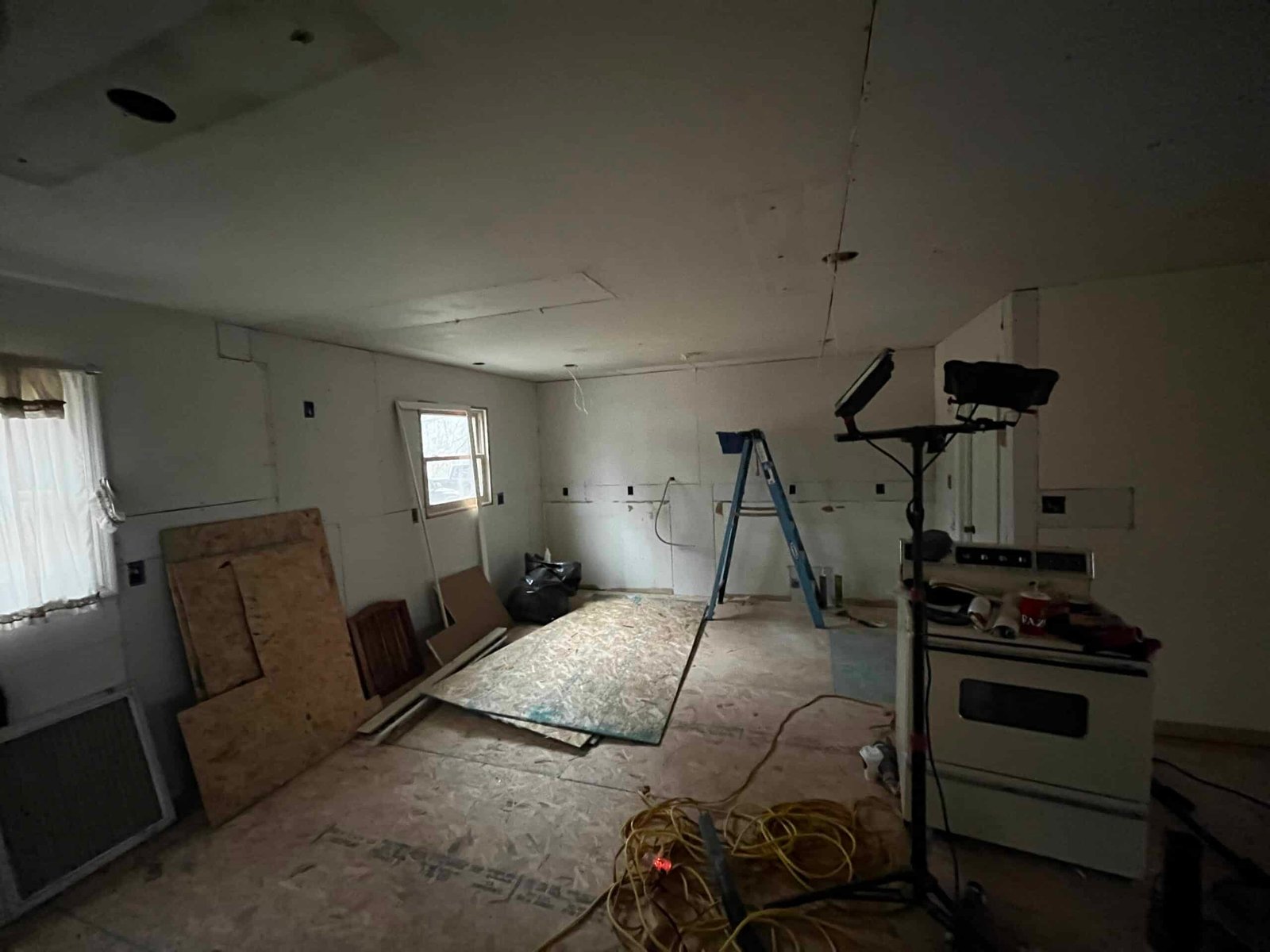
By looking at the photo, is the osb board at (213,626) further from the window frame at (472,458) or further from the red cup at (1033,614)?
the red cup at (1033,614)

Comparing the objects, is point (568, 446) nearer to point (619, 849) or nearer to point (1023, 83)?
point (619, 849)

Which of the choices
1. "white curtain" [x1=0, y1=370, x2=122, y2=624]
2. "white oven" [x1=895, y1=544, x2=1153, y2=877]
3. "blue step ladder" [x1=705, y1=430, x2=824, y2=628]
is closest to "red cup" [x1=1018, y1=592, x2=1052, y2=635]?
"white oven" [x1=895, y1=544, x2=1153, y2=877]

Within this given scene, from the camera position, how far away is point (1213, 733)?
2.28m

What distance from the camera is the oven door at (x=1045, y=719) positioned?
60.0 inches

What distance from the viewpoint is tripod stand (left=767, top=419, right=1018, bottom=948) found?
136 centimetres

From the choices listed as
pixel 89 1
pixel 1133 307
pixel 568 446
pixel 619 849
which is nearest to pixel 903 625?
pixel 619 849

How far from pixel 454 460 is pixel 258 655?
217cm

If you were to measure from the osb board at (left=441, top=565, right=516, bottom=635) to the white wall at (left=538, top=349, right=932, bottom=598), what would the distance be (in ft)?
4.07

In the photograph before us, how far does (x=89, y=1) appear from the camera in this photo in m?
0.73

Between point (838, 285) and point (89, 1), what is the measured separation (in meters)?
2.53

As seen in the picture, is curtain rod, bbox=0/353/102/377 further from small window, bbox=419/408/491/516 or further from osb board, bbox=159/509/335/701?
small window, bbox=419/408/491/516

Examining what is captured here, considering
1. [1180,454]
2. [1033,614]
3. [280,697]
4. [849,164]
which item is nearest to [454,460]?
[280,697]

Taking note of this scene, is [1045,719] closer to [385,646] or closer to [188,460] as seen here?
[385,646]

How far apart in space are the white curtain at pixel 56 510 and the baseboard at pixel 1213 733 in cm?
521
